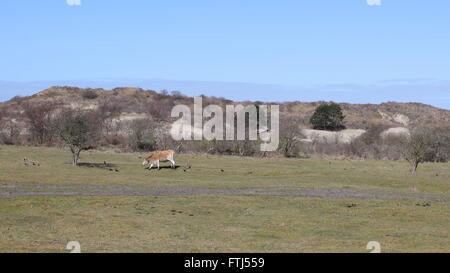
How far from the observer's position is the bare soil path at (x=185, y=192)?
31.3 meters

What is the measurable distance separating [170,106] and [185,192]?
286 ft

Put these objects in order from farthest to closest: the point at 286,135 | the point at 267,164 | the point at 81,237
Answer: the point at 286,135 → the point at 267,164 → the point at 81,237

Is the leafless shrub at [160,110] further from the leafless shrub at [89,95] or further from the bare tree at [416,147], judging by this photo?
the bare tree at [416,147]

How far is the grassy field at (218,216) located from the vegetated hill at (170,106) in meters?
57.0

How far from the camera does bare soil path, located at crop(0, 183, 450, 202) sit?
31266 mm

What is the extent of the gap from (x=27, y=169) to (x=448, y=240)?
2870cm

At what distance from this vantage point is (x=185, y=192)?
32.8m

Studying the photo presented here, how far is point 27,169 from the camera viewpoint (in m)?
41.8

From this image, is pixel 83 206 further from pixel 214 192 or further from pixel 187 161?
pixel 187 161

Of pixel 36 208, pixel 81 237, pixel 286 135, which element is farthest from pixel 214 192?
pixel 286 135

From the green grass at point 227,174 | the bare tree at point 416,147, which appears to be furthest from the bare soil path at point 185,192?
the bare tree at point 416,147

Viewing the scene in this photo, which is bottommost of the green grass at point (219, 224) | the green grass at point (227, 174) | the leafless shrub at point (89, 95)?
the green grass at point (219, 224)

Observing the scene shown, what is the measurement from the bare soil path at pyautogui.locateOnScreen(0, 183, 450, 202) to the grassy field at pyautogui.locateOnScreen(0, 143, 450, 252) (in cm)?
133

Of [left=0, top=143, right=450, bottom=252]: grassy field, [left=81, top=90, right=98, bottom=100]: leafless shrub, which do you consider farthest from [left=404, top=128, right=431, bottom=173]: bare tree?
[left=81, top=90, right=98, bottom=100]: leafless shrub
